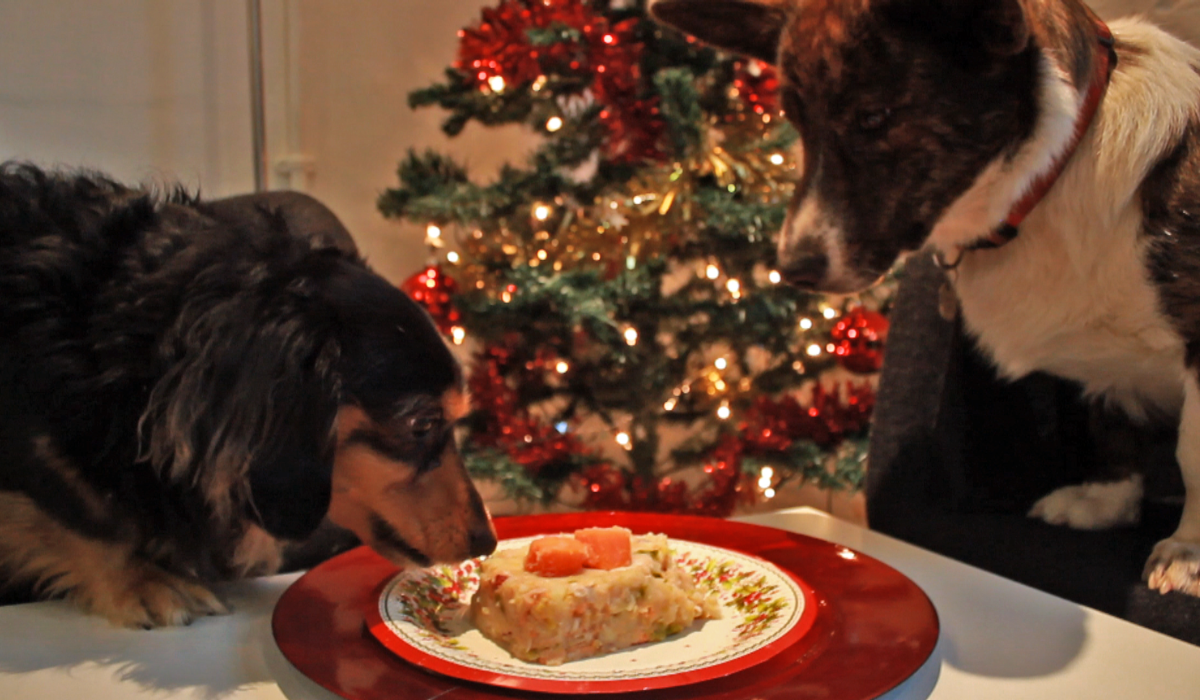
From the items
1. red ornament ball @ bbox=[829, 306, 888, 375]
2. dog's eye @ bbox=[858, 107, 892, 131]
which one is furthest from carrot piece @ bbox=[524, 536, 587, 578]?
red ornament ball @ bbox=[829, 306, 888, 375]

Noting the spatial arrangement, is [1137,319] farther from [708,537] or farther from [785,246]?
[708,537]

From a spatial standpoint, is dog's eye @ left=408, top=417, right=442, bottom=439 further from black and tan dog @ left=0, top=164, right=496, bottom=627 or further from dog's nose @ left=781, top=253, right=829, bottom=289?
dog's nose @ left=781, top=253, right=829, bottom=289

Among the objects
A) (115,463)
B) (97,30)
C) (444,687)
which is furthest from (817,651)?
(97,30)

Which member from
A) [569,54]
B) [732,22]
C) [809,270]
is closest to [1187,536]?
[809,270]

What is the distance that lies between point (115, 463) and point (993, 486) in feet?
4.52

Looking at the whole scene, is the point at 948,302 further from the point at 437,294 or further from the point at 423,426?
the point at 437,294

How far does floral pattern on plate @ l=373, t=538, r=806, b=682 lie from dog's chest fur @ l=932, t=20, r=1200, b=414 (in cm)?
59

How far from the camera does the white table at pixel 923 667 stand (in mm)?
859

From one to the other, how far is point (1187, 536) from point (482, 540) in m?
0.92

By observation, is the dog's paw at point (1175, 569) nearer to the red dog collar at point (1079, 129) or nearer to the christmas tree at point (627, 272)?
the red dog collar at point (1079, 129)

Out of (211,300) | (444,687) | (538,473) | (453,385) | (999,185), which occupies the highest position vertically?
(999,185)

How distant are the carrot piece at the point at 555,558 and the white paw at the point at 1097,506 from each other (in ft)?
2.92

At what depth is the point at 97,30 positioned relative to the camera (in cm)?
272

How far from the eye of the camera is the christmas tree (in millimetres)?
2492
